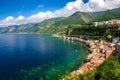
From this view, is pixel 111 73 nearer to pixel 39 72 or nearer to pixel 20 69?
pixel 39 72

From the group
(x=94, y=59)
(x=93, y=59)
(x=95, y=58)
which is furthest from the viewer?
(x=95, y=58)

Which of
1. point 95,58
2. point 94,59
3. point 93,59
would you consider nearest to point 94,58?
point 95,58

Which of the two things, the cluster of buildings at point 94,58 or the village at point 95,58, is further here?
the cluster of buildings at point 94,58

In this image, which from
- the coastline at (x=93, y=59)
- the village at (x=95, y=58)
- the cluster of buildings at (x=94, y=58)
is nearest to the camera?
the coastline at (x=93, y=59)

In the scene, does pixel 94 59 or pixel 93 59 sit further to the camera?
pixel 93 59

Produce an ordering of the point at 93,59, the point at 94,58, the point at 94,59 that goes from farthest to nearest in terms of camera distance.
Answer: the point at 94,58 < the point at 93,59 < the point at 94,59

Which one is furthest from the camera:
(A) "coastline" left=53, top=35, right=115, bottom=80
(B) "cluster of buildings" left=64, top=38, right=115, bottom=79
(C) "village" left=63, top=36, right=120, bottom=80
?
(B) "cluster of buildings" left=64, top=38, right=115, bottom=79

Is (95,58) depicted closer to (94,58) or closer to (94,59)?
(94,58)

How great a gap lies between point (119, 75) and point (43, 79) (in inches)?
1087

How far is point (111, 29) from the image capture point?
16525cm

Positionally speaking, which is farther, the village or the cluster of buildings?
the cluster of buildings

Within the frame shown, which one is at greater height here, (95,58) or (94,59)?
(95,58)

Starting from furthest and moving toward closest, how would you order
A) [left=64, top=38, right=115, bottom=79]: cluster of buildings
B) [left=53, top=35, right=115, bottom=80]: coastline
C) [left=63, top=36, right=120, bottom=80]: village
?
[left=64, top=38, right=115, bottom=79]: cluster of buildings, [left=63, top=36, right=120, bottom=80]: village, [left=53, top=35, right=115, bottom=80]: coastline

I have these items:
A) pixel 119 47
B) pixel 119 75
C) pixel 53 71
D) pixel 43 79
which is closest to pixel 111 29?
pixel 119 47
